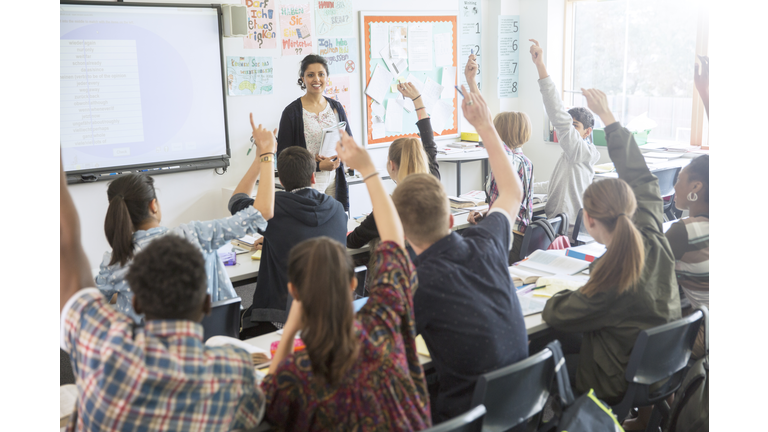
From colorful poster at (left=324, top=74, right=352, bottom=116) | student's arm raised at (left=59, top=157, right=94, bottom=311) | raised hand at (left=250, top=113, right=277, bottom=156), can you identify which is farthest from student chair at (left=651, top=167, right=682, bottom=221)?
student's arm raised at (left=59, top=157, right=94, bottom=311)

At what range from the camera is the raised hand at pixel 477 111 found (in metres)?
1.97

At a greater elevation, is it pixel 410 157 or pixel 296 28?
pixel 296 28

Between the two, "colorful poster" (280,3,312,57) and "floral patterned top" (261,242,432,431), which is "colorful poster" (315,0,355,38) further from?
"floral patterned top" (261,242,432,431)

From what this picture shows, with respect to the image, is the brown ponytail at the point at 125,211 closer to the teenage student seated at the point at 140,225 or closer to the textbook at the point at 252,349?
the teenage student seated at the point at 140,225

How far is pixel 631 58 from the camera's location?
574cm

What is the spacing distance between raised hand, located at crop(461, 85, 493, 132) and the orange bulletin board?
11.5ft

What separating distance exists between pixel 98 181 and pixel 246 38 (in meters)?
1.50

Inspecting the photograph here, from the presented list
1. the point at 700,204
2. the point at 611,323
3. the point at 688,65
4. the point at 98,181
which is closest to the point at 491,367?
the point at 611,323

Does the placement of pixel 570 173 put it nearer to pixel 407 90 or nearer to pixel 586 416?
pixel 407 90

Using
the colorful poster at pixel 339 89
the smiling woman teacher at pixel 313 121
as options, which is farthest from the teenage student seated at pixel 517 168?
the colorful poster at pixel 339 89

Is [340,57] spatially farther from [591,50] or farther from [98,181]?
[591,50]

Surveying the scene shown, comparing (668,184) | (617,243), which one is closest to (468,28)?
(668,184)

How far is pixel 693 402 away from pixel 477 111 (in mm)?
1185

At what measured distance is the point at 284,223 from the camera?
8.38 ft
